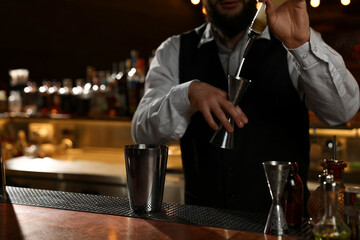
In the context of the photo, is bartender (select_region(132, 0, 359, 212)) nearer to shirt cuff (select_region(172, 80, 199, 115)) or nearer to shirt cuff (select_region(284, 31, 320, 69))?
shirt cuff (select_region(172, 80, 199, 115))

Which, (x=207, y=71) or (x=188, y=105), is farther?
(x=207, y=71)

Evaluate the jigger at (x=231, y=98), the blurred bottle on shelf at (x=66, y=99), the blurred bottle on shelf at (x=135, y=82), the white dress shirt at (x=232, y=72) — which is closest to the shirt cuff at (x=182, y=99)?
the white dress shirt at (x=232, y=72)

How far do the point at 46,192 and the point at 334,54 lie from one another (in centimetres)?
97

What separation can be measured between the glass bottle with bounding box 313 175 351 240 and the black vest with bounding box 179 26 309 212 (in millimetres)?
881

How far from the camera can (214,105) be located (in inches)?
54.0

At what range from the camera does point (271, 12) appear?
1.30m

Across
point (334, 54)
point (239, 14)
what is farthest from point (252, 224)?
point (239, 14)

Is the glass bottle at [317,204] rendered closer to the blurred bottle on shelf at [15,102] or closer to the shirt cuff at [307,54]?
the shirt cuff at [307,54]

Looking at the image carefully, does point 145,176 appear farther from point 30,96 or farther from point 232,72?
point 30,96

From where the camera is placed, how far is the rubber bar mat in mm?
1120

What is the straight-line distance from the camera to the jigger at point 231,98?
4.29ft

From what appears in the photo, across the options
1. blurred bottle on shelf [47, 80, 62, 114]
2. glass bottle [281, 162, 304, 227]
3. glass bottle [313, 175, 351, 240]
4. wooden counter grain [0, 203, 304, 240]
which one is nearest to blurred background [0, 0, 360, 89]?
blurred bottle on shelf [47, 80, 62, 114]

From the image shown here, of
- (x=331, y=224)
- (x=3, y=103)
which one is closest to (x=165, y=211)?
(x=331, y=224)

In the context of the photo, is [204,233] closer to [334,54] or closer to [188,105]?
[188,105]
